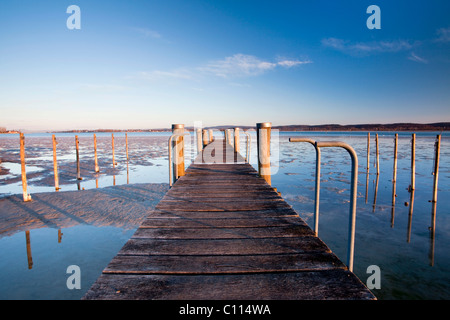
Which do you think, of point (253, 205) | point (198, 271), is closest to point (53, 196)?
point (253, 205)

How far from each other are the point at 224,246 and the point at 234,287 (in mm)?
629

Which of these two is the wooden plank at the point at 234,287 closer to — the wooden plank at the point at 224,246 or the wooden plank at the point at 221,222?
the wooden plank at the point at 224,246

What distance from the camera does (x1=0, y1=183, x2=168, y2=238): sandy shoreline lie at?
20.5 ft

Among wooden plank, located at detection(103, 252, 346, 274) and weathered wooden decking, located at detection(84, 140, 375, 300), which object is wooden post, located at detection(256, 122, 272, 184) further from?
wooden plank, located at detection(103, 252, 346, 274)

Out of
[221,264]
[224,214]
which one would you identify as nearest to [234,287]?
[221,264]

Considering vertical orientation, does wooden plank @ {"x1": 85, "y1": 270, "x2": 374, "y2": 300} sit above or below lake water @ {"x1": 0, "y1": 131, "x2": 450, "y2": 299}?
above

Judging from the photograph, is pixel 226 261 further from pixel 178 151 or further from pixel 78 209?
pixel 78 209

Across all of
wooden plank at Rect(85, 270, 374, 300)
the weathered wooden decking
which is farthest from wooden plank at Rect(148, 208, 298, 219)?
wooden plank at Rect(85, 270, 374, 300)

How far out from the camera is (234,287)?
1642 millimetres

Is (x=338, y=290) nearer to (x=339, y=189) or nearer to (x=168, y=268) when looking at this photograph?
(x=168, y=268)

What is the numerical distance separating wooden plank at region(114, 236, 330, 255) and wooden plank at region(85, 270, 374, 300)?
1.19ft

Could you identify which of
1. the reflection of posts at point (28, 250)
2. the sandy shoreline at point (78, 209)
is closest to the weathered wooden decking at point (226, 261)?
the reflection of posts at point (28, 250)

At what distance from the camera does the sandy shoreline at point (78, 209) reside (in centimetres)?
626

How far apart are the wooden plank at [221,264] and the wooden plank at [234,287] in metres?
0.06
